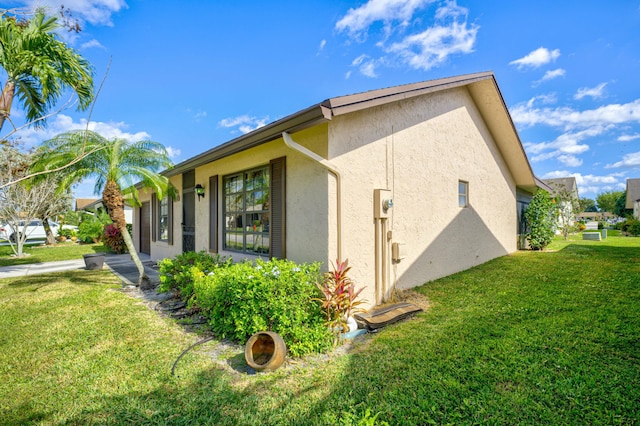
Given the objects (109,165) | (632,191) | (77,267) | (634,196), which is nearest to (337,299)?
(109,165)

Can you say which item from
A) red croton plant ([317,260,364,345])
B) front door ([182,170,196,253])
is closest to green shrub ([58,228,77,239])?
front door ([182,170,196,253])

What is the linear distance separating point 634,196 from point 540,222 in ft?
136

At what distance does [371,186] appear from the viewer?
580 cm

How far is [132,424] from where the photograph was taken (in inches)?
107

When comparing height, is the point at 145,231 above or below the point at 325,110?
below

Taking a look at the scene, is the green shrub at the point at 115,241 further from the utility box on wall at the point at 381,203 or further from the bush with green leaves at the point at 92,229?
the utility box on wall at the point at 381,203

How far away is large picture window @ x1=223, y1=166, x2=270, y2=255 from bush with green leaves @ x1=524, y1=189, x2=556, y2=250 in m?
11.5

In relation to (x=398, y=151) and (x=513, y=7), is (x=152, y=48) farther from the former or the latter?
(x=513, y=7)

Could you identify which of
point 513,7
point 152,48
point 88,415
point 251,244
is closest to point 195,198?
point 251,244

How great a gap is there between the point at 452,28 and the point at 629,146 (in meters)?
23.1

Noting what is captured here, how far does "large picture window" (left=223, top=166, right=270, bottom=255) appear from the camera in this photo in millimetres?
6863

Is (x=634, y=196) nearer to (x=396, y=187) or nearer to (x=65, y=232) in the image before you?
(x=396, y=187)

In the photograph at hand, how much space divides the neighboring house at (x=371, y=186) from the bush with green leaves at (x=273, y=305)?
2.60ft

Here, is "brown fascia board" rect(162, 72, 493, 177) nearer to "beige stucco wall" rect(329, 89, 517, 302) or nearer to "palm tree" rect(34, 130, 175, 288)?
"beige stucco wall" rect(329, 89, 517, 302)
